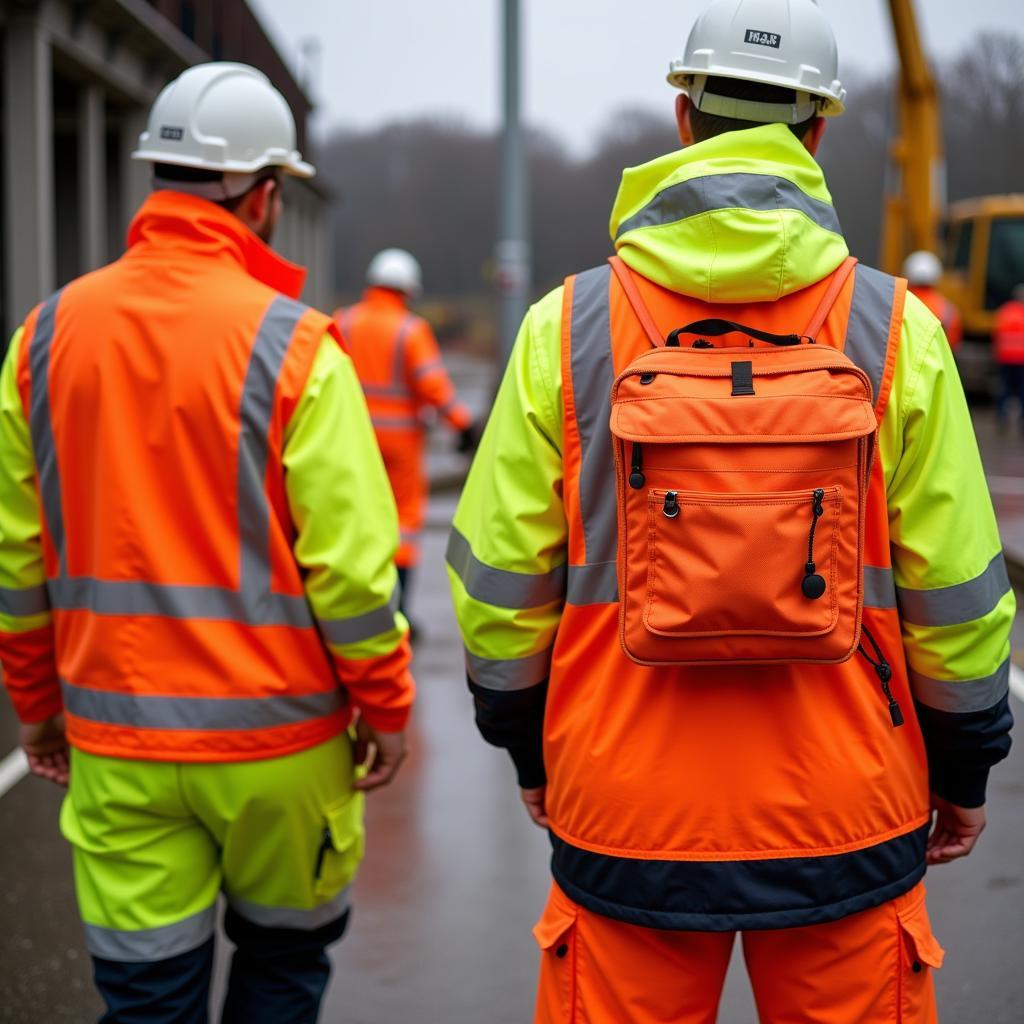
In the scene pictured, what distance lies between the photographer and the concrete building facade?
11602 mm

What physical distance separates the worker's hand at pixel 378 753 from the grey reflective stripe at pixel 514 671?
51 centimetres

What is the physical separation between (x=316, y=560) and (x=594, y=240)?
4480cm

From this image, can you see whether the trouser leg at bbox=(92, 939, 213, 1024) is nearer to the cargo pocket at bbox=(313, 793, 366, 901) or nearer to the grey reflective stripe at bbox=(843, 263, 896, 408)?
the cargo pocket at bbox=(313, 793, 366, 901)

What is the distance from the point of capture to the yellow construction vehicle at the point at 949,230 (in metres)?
22.3

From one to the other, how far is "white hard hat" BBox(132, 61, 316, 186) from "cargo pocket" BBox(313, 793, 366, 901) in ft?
4.19

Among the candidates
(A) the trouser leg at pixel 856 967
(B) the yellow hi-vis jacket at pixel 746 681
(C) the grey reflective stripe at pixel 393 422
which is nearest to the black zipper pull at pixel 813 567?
(B) the yellow hi-vis jacket at pixel 746 681

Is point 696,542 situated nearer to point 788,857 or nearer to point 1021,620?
point 788,857

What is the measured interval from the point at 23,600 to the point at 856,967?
1.71 m

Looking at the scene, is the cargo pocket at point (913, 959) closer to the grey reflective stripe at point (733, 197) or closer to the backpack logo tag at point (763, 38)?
the grey reflective stripe at point (733, 197)

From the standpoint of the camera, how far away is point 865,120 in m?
34.8

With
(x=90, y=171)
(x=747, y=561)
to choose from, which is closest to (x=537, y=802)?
(x=747, y=561)

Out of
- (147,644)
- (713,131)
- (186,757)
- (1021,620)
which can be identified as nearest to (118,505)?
(147,644)

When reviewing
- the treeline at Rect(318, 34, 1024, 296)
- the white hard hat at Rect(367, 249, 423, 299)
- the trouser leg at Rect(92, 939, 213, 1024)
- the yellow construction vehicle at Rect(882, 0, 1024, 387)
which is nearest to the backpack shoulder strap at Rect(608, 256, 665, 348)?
the trouser leg at Rect(92, 939, 213, 1024)

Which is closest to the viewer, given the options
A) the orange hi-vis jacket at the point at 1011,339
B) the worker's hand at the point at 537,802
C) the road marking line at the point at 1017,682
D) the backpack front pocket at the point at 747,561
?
the backpack front pocket at the point at 747,561
